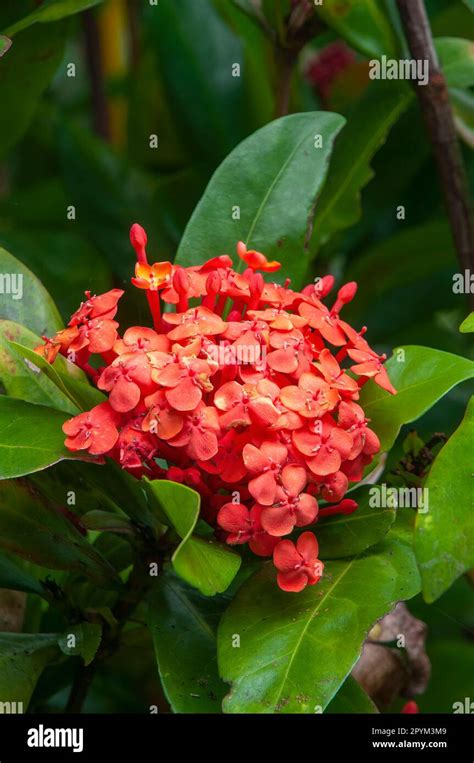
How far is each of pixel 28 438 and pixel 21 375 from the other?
0.11m

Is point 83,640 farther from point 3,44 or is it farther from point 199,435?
point 3,44

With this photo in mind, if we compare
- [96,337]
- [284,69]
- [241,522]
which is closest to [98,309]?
[96,337]

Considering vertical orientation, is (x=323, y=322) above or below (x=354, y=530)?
above

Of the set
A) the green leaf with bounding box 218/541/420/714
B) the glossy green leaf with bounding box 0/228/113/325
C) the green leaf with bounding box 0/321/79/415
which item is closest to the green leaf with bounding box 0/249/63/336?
the green leaf with bounding box 0/321/79/415

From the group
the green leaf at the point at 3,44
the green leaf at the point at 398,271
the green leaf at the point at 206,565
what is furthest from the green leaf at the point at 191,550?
the green leaf at the point at 398,271

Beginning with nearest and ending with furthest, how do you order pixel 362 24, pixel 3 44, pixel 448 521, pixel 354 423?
pixel 448 521
pixel 354 423
pixel 3 44
pixel 362 24

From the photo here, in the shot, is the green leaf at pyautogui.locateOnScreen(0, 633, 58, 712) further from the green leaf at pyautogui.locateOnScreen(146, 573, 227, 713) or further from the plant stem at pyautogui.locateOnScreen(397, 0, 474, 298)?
the plant stem at pyautogui.locateOnScreen(397, 0, 474, 298)

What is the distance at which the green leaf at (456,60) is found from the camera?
1454mm

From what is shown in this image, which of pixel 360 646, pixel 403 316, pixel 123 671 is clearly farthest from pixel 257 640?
pixel 403 316

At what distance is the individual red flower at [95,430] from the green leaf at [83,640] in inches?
9.0

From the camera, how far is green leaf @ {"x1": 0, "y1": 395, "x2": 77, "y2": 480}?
94 centimetres

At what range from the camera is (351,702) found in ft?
3.43

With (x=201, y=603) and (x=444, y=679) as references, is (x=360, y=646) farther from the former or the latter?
(x=444, y=679)

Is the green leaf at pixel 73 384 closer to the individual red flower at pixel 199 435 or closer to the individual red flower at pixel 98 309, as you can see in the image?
the individual red flower at pixel 98 309
